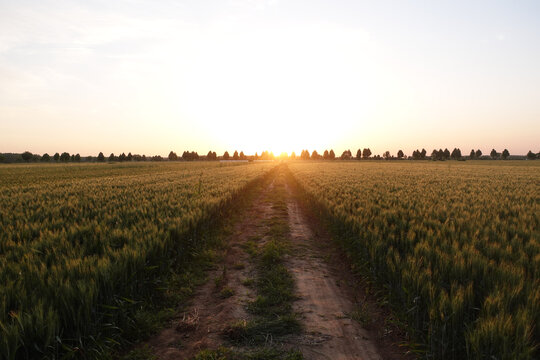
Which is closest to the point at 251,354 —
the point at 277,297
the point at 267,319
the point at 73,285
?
the point at 267,319

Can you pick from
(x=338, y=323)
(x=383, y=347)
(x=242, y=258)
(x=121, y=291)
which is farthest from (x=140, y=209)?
(x=383, y=347)

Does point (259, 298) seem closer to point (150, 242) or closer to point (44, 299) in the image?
point (150, 242)

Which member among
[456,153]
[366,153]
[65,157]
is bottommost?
[65,157]

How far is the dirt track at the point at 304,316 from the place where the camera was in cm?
371

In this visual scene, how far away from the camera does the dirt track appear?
12.2 ft

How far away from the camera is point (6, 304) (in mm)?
3021

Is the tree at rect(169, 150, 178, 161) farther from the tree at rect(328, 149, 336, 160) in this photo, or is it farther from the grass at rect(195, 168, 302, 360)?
the grass at rect(195, 168, 302, 360)

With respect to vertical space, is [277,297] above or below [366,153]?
below

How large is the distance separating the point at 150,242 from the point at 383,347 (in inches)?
171

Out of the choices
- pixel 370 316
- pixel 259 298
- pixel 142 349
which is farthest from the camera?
pixel 259 298

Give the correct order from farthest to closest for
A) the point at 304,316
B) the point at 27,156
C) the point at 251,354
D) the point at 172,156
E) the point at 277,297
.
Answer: the point at 172,156 → the point at 27,156 → the point at 277,297 → the point at 304,316 → the point at 251,354

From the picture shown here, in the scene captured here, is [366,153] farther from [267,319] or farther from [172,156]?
[267,319]

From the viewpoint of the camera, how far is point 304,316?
4504mm

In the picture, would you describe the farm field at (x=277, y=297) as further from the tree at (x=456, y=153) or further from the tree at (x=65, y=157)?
the tree at (x=456, y=153)
